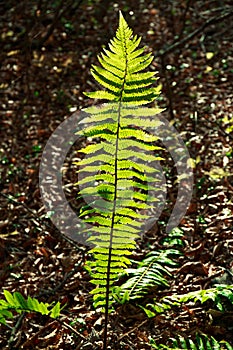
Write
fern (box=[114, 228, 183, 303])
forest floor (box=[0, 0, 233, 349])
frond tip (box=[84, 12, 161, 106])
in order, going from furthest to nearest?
forest floor (box=[0, 0, 233, 349]), fern (box=[114, 228, 183, 303]), frond tip (box=[84, 12, 161, 106])

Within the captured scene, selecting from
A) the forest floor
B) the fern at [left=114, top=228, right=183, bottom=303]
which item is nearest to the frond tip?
the fern at [left=114, top=228, right=183, bottom=303]

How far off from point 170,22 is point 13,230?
360 cm

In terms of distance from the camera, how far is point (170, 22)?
6.14 metres

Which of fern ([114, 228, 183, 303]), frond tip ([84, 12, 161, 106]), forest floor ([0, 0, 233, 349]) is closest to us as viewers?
frond tip ([84, 12, 161, 106])

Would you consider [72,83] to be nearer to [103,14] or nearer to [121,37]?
[103,14]

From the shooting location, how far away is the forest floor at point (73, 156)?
2721 mm

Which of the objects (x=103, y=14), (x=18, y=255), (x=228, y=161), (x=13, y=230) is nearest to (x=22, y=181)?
(x=13, y=230)

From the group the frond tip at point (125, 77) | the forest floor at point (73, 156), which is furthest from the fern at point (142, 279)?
the frond tip at point (125, 77)

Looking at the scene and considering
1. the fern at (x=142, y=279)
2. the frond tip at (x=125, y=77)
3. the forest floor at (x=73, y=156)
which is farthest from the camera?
the forest floor at (x=73, y=156)

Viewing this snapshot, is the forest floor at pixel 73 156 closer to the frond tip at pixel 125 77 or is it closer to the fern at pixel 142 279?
the fern at pixel 142 279

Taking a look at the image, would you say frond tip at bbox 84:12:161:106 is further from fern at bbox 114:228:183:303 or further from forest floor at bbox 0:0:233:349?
forest floor at bbox 0:0:233:349

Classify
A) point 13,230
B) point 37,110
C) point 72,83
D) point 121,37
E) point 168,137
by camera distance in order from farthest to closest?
1. point 72,83
2. point 37,110
3. point 168,137
4. point 13,230
5. point 121,37

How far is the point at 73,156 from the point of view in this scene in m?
4.41

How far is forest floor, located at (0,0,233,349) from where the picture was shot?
272 centimetres
